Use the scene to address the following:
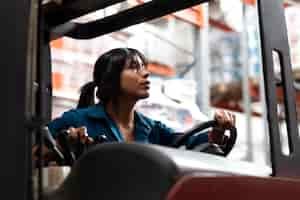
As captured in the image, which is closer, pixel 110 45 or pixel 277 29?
pixel 277 29

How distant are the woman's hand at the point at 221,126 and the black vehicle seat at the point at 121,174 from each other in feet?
1.33

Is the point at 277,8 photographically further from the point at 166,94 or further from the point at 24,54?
the point at 166,94

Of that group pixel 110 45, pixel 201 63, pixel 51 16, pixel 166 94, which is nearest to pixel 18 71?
pixel 51 16

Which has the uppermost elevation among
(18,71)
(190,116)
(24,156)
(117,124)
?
(18,71)

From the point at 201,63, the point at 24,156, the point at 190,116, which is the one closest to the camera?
the point at 24,156

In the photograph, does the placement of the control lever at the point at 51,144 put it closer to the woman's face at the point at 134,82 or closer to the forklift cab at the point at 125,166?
the forklift cab at the point at 125,166

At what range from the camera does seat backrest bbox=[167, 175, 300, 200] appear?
2.44ft

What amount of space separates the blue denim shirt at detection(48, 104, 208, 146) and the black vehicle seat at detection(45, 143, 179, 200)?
0.33 metres

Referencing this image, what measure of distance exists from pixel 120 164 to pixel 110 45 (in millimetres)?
988

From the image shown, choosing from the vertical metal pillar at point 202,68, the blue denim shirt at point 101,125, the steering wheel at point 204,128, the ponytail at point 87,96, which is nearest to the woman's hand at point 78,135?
the blue denim shirt at point 101,125

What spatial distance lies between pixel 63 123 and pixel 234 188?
1.55ft

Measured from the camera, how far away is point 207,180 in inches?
30.7

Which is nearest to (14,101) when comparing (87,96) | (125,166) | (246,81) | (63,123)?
(125,166)

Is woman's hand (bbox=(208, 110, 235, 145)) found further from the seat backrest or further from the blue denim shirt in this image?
the seat backrest
